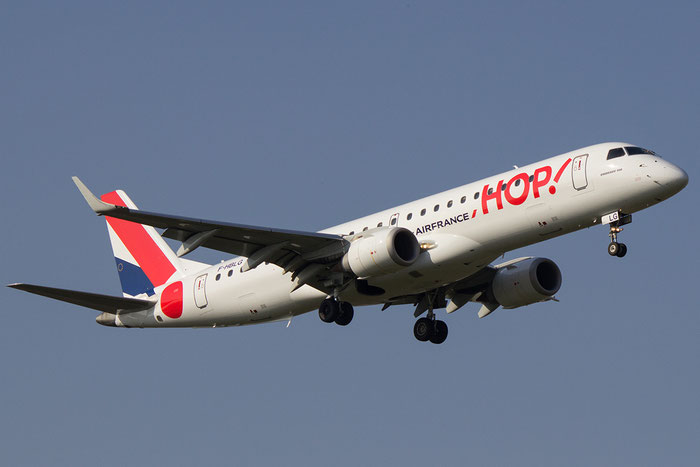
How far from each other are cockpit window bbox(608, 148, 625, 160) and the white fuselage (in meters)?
0.16

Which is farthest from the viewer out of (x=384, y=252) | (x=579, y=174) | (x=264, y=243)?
(x=264, y=243)

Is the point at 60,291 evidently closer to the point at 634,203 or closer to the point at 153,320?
the point at 153,320

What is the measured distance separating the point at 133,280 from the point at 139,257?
1.05m

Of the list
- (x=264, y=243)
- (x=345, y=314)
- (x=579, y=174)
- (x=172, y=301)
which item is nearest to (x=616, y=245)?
(x=579, y=174)

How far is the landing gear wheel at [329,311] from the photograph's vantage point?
39.3 meters

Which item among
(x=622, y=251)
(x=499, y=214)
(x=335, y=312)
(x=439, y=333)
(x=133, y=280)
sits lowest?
(x=335, y=312)

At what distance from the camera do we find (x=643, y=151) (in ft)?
119

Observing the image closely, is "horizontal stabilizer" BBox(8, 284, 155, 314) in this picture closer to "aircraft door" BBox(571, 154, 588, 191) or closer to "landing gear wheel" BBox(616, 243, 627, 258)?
"aircraft door" BBox(571, 154, 588, 191)

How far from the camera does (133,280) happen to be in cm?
4769

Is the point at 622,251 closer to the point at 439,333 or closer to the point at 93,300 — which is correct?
the point at 439,333

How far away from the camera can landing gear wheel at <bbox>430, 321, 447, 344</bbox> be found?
4375 cm

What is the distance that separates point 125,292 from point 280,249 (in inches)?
463

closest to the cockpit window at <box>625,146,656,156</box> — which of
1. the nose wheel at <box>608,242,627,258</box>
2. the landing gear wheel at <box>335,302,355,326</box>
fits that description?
the nose wheel at <box>608,242,627,258</box>

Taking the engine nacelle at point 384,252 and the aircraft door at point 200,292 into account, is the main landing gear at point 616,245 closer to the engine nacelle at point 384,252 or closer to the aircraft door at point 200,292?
the engine nacelle at point 384,252
